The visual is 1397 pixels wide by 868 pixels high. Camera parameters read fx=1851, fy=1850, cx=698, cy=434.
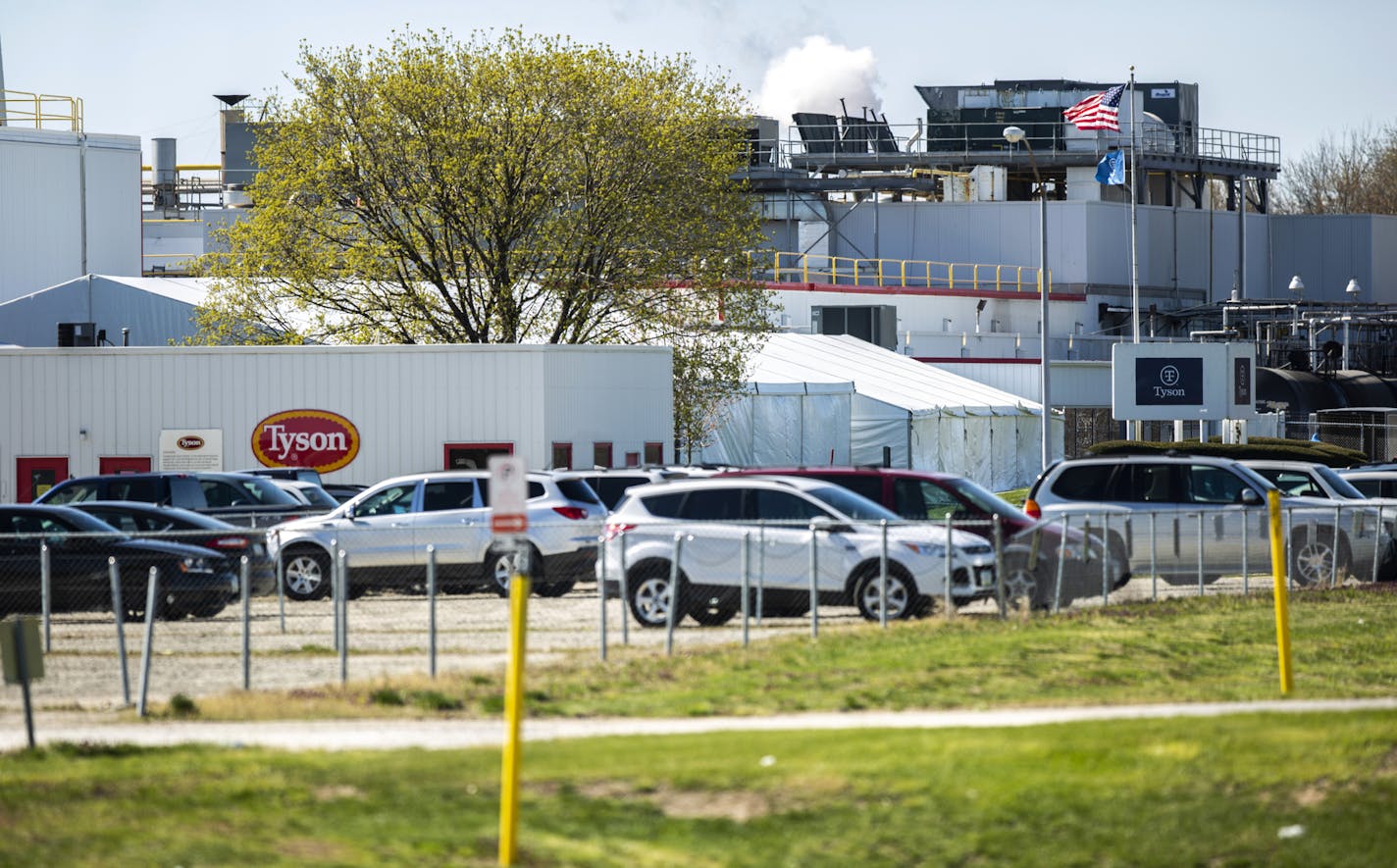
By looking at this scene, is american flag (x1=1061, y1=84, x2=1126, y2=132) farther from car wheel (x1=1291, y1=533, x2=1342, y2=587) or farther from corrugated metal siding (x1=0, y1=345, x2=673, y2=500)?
car wheel (x1=1291, y1=533, x2=1342, y2=587)

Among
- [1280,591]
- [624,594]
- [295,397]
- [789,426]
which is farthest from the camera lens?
[789,426]

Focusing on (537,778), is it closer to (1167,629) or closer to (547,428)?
(1167,629)

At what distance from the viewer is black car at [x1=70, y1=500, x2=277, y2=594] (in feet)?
71.7

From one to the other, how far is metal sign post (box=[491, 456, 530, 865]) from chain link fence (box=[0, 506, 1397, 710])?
6.97m

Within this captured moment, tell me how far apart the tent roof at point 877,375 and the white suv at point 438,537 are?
24716 mm

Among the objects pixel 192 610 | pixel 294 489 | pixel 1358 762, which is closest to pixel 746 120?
pixel 294 489

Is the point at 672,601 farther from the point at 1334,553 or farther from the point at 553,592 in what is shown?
→ the point at 1334,553

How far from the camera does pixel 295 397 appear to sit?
3416cm

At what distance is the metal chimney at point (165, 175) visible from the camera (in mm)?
79000

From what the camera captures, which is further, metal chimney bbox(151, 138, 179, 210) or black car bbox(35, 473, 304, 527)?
metal chimney bbox(151, 138, 179, 210)

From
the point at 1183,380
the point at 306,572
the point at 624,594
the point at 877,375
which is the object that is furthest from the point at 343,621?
the point at 877,375

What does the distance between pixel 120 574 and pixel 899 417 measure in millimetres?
30466

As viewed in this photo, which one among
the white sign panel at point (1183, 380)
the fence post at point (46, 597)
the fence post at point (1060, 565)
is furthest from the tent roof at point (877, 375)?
the fence post at point (46, 597)

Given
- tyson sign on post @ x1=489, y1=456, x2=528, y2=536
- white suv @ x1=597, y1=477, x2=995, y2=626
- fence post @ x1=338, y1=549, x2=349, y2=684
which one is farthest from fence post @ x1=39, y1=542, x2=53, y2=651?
tyson sign on post @ x1=489, y1=456, x2=528, y2=536
